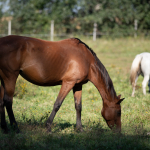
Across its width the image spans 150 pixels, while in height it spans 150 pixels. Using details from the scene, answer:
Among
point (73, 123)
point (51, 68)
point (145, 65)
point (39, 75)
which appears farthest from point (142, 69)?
point (39, 75)

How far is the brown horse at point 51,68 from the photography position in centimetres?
375

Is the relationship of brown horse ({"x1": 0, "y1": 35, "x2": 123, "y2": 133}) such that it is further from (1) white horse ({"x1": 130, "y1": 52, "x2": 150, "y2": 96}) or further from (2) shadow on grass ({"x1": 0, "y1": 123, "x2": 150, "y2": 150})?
(1) white horse ({"x1": 130, "y1": 52, "x2": 150, "y2": 96})

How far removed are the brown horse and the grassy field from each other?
0.93ft

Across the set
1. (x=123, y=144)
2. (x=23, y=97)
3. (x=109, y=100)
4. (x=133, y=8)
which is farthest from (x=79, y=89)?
(x=133, y=8)

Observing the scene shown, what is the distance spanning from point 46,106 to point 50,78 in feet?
6.83

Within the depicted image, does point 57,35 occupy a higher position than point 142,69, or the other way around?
point 57,35

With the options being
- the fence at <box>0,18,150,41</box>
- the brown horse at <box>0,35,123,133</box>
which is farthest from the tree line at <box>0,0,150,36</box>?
the brown horse at <box>0,35,123,133</box>

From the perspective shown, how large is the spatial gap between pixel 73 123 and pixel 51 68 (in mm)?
1498

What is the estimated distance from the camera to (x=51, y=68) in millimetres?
3959

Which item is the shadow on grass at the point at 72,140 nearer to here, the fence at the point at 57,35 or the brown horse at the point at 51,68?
the brown horse at the point at 51,68

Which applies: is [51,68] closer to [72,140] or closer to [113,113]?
[72,140]

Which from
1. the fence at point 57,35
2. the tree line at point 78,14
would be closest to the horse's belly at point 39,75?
the fence at point 57,35

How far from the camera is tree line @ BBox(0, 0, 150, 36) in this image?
22594 millimetres

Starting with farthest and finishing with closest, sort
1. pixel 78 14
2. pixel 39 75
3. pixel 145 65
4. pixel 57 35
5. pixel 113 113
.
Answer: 1. pixel 78 14
2. pixel 57 35
3. pixel 145 65
4. pixel 113 113
5. pixel 39 75
